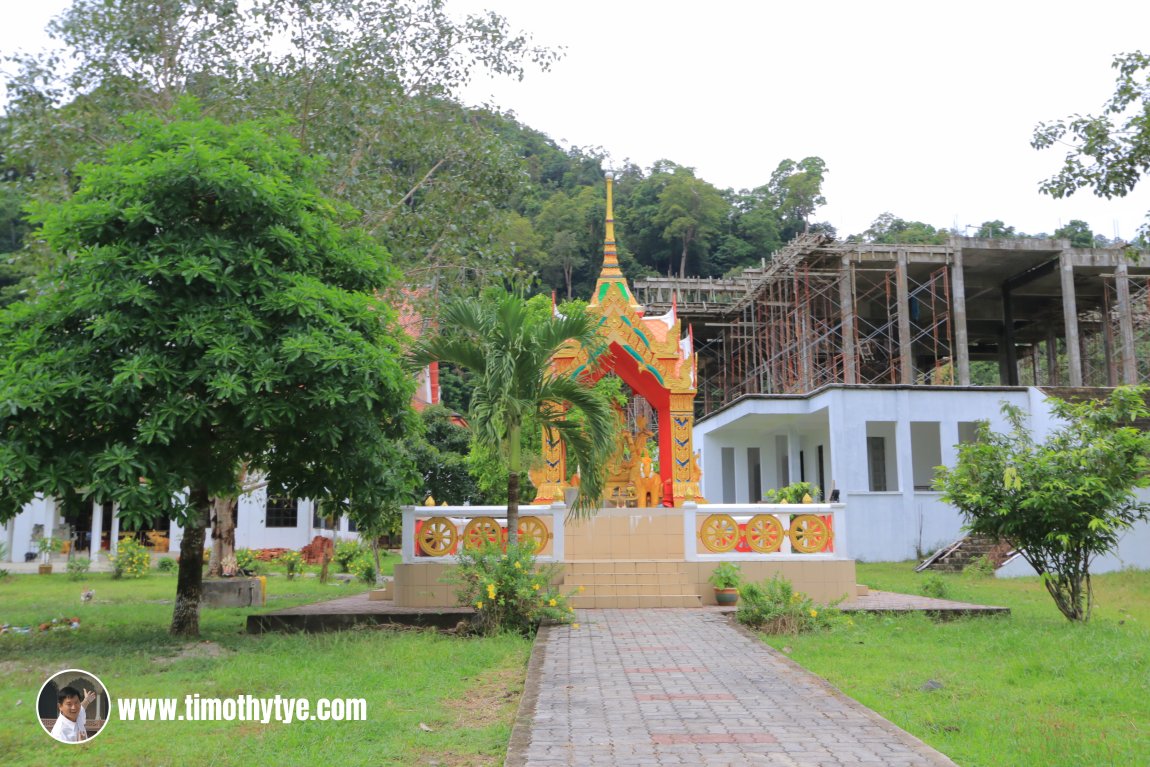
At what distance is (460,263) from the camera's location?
1659 centimetres

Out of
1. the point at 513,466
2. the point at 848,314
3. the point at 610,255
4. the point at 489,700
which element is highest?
the point at 848,314

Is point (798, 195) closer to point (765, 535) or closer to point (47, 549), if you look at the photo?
point (47, 549)

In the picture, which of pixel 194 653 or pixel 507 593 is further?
pixel 507 593

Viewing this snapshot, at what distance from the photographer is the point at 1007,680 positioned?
7.77m

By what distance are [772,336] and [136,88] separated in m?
25.3

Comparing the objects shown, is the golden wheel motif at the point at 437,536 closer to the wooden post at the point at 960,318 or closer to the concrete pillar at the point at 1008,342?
the wooden post at the point at 960,318

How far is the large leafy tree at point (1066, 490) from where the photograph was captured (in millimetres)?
11141

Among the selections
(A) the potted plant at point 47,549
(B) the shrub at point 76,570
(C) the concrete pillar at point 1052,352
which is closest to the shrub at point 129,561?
(B) the shrub at point 76,570

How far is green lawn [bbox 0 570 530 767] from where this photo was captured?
5.62 m

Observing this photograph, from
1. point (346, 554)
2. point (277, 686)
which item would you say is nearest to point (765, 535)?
point (277, 686)

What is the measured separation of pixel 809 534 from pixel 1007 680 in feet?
19.2

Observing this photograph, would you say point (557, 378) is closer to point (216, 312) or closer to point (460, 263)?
point (216, 312)

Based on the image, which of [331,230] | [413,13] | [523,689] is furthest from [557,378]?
[413,13]

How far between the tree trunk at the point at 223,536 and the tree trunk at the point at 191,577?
5936mm
